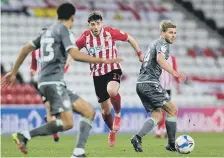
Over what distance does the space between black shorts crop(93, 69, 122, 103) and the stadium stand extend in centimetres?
829

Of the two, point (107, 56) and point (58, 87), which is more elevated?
point (58, 87)

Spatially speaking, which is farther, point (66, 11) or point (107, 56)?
point (107, 56)

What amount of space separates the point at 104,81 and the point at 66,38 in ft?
13.5

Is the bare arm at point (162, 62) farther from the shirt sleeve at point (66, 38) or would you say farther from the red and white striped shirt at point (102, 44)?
the shirt sleeve at point (66, 38)

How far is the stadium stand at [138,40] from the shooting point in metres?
22.5

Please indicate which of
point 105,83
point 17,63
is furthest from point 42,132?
point 105,83

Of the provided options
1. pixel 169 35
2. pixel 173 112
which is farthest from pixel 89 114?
pixel 169 35

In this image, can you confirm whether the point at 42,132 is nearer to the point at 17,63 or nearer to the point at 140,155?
the point at 17,63

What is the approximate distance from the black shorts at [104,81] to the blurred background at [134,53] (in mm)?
6417

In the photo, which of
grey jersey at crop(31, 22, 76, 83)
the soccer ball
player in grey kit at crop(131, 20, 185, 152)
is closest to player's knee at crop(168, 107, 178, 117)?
player in grey kit at crop(131, 20, 185, 152)

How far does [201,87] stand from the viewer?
927 inches

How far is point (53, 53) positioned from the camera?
28.0 ft

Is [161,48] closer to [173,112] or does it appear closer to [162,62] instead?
[162,62]

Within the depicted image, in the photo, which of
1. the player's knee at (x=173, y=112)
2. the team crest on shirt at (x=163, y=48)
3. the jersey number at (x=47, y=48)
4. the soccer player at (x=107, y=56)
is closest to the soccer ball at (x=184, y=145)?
the player's knee at (x=173, y=112)
